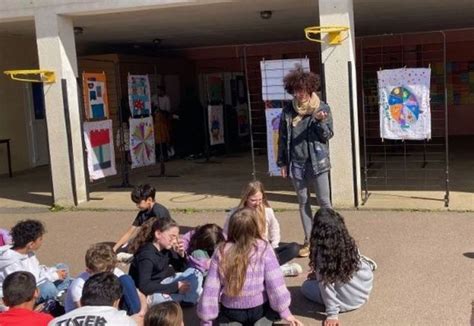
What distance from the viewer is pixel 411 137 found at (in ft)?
25.3

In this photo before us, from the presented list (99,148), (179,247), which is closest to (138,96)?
(99,148)

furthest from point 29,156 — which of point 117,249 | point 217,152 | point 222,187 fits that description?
point 117,249

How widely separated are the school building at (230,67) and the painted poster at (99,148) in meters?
0.12

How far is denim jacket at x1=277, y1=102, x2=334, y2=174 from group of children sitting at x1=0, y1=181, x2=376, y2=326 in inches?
29.5

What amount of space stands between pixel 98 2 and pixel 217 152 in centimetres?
713

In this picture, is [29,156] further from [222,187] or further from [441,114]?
[441,114]

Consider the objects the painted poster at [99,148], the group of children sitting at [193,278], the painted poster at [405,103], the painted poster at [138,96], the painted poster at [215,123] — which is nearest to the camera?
the group of children sitting at [193,278]

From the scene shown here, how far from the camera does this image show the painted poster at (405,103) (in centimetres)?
759

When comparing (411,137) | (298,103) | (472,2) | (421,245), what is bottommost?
(421,245)

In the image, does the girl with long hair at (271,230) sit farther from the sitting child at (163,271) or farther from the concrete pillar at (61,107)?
the concrete pillar at (61,107)

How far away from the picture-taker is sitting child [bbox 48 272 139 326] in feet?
9.87

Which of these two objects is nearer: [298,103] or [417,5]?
[298,103]

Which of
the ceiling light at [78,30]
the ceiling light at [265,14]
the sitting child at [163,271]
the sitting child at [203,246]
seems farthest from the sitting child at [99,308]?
the ceiling light at [78,30]

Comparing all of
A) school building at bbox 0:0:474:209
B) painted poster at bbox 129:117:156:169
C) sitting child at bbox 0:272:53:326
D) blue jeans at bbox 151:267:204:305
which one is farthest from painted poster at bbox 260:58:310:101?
sitting child at bbox 0:272:53:326
